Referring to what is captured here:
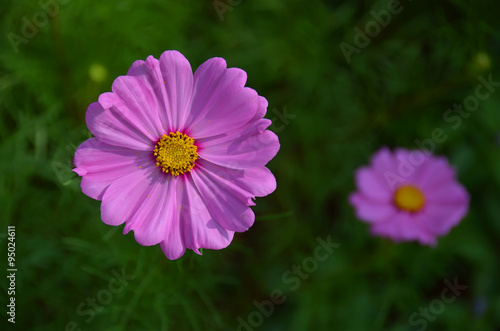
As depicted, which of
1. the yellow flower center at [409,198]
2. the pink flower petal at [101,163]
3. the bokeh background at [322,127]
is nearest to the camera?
the pink flower petal at [101,163]

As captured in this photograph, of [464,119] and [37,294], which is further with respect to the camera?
[464,119]

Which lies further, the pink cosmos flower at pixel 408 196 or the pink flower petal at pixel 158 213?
the pink cosmos flower at pixel 408 196

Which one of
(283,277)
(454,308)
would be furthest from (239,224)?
(454,308)

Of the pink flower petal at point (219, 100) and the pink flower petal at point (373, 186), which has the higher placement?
Result: the pink flower petal at point (219, 100)

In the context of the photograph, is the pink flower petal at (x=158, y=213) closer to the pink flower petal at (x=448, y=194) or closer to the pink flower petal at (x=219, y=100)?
the pink flower petal at (x=219, y=100)

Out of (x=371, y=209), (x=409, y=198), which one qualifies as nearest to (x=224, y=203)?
(x=371, y=209)

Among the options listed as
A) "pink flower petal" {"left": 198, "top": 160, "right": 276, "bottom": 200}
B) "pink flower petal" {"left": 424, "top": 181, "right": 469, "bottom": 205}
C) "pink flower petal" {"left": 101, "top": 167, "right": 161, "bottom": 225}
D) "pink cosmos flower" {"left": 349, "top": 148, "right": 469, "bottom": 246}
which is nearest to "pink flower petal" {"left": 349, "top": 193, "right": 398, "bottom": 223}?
"pink cosmos flower" {"left": 349, "top": 148, "right": 469, "bottom": 246}

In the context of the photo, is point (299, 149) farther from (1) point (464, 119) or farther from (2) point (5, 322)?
(2) point (5, 322)

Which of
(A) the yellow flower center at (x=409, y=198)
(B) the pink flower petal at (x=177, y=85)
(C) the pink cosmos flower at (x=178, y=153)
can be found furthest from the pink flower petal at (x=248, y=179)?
(A) the yellow flower center at (x=409, y=198)
